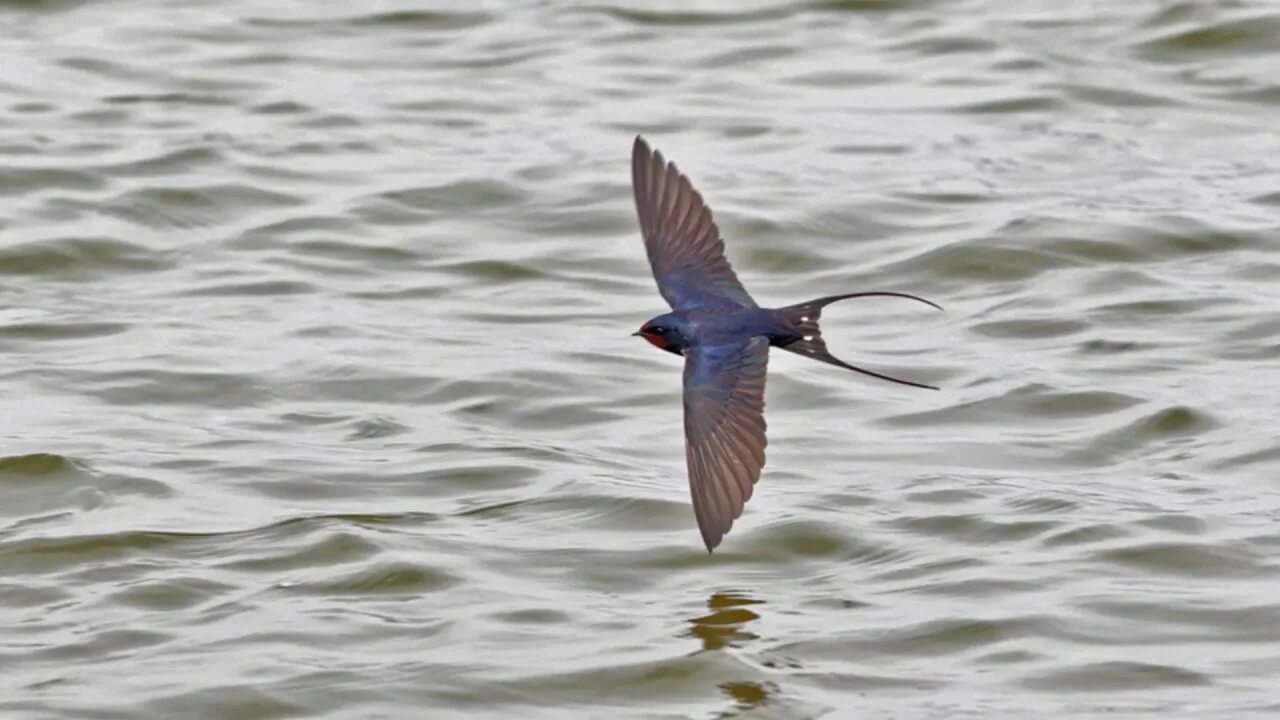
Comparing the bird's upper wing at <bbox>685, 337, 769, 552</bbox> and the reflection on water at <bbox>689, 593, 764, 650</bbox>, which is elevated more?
the bird's upper wing at <bbox>685, 337, 769, 552</bbox>

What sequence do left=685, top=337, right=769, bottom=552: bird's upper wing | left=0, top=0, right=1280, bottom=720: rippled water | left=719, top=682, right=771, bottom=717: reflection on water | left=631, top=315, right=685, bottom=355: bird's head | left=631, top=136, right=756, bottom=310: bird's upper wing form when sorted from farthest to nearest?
left=631, top=136, right=756, bottom=310: bird's upper wing → left=631, top=315, right=685, bottom=355: bird's head → left=685, top=337, right=769, bottom=552: bird's upper wing → left=0, top=0, right=1280, bottom=720: rippled water → left=719, top=682, right=771, bottom=717: reflection on water

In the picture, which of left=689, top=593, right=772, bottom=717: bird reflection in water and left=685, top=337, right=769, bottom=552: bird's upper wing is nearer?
left=689, top=593, right=772, bottom=717: bird reflection in water

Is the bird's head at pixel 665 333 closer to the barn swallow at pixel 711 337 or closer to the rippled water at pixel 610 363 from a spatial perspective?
the barn swallow at pixel 711 337

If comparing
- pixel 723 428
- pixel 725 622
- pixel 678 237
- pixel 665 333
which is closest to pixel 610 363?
pixel 678 237

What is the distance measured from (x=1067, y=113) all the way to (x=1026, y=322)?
2227 millimetres

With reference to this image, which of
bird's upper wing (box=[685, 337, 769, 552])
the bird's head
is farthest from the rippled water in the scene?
the bird's head

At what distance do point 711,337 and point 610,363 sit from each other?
1.36 metres

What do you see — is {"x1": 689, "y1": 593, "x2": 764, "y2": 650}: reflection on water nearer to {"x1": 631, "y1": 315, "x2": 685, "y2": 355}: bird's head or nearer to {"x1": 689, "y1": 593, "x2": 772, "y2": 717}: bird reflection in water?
{"x1": 689, "y1": 593, "x2": 772, "y2": 717}: bird reflection in water

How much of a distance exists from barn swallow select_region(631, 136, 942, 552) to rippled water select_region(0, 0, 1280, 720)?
0.25 meters

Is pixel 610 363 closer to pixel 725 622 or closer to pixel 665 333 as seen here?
pixel 665 333

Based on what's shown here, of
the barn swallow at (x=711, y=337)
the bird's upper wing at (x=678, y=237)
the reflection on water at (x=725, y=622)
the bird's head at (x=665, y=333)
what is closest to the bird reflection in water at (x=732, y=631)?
the reflection on water at (x=725, y=622)

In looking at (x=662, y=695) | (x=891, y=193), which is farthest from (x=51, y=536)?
(x=891, y=193)

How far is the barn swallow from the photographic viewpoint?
5211mm

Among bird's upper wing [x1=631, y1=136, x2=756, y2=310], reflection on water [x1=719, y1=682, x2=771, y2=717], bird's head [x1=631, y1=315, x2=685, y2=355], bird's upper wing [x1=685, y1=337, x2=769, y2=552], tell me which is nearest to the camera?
reflection on water [x1=719, y1=682, x2=771, y2=717]
